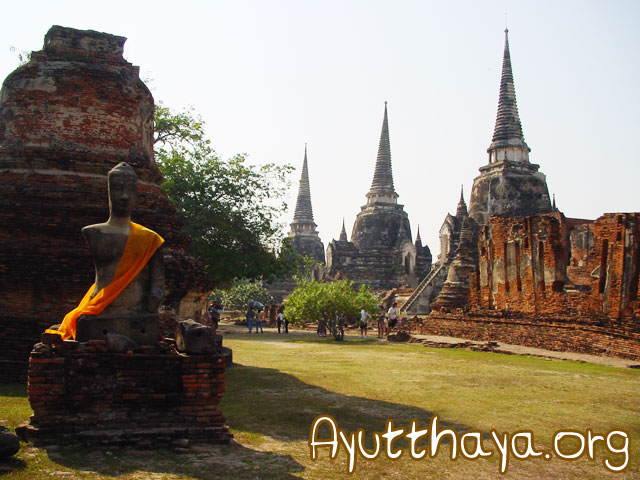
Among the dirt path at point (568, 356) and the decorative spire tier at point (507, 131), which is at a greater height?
the decorative spire tier at point (507, 131)

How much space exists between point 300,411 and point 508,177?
31805mm

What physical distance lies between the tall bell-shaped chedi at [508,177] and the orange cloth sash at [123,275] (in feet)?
104

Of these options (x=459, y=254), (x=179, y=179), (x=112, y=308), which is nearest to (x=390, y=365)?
(x=112, y=308)

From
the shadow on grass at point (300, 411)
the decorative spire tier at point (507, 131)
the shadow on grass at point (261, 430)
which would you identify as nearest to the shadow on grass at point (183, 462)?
the shadow on grass at point (261, 430)

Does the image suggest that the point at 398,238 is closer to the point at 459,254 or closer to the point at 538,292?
the point at 459,254

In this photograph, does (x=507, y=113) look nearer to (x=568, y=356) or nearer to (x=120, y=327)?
(x=568, y=356)

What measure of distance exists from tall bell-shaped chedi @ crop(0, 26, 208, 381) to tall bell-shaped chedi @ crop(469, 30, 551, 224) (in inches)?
1125

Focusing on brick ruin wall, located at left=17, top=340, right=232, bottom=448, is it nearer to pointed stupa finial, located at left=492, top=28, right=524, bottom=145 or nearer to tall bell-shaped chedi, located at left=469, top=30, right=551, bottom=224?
tall bell-shaped chedi, located at left=469, top=30, right=551, bottom=224

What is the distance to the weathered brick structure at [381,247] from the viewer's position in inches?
1734

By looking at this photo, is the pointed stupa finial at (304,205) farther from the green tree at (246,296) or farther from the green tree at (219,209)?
the green tree at (219,209)

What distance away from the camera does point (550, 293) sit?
17828mm

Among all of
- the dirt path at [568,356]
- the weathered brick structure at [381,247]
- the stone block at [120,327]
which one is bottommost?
the dirt path at [568,356]

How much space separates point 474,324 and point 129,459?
1571cm

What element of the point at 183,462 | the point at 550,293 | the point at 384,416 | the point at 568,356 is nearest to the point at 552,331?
the point at 568,356
